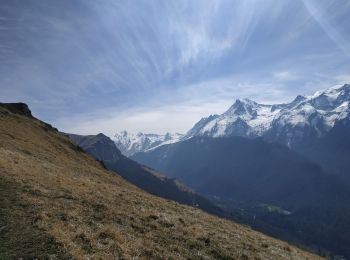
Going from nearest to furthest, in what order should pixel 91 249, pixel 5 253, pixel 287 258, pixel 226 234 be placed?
pixel 5 253 → pixel 91 249 → pixel 287 258 → pixel 226 234

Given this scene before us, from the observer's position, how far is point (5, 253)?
1981 cm

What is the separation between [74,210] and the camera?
29625mm

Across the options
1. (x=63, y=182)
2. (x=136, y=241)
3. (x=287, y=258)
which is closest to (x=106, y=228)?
(x=136, y=241)

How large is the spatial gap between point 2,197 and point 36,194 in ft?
10.7

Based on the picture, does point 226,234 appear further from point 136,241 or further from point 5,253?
point 5,253

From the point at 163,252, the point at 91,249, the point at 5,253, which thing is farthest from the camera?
the point at 163,252

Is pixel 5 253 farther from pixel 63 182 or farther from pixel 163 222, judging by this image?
pixel 63 182

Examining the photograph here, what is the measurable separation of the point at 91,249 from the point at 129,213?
10045 millimetres

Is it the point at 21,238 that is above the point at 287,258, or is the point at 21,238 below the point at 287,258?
below

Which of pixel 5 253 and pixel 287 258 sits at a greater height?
pixel 287 258

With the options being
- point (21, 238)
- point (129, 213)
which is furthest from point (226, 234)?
point (21, 238)

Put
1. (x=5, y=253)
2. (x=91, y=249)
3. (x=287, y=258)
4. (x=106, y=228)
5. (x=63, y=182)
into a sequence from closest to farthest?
(x=5, y=253) < (x=91, y=249) < (x=106, y=228) < (x=287, y=258) < (x=63, y=182)

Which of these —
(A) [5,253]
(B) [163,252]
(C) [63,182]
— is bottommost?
(A) [5,253]

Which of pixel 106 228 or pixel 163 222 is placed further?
pixel 163 222
